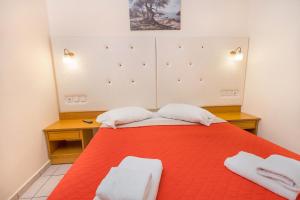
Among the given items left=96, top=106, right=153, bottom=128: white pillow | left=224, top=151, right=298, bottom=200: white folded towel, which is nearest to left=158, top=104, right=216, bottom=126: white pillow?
left=96, top=106, right=153, bottom=128: white pillow

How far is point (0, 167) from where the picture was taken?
1380 mm

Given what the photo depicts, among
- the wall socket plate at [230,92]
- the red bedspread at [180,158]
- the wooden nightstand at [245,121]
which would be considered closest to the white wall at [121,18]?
the wall socket plate at [230,92]

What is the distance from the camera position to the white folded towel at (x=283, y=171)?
842 millimetres

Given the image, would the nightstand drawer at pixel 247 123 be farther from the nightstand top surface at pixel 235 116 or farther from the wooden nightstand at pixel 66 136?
the wooden nightstand at pixel 66 136

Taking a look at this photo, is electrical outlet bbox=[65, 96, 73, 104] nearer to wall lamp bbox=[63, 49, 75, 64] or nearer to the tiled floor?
wall lamp bbox=[63, 49, 75, 64]

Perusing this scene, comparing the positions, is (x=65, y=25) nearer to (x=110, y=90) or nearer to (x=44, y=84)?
(x=44, y=84)

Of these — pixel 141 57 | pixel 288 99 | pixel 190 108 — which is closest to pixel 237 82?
pixel 288 99

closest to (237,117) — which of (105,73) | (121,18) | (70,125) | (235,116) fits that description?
(235,116)

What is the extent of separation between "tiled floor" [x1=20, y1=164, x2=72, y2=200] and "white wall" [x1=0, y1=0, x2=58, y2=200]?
12 cm

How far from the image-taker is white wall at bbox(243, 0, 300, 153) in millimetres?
1712

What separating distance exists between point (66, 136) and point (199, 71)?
77.6 inches

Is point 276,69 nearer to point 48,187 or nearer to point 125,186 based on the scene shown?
point 125,186

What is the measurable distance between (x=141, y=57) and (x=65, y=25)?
1.08 m

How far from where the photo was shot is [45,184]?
1.77 m
